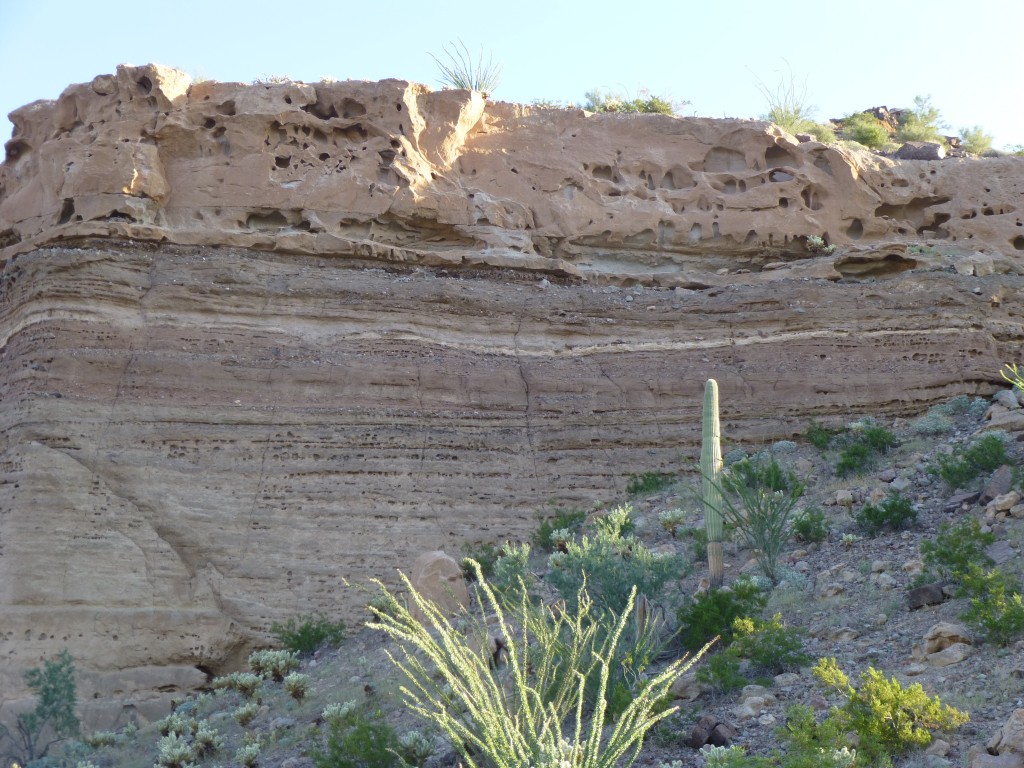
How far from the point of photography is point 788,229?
16828 millimetres

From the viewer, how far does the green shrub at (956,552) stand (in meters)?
9.81

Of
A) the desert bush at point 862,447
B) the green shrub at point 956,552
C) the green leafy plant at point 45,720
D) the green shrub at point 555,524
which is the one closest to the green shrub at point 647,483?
the green shrub at point 555,524

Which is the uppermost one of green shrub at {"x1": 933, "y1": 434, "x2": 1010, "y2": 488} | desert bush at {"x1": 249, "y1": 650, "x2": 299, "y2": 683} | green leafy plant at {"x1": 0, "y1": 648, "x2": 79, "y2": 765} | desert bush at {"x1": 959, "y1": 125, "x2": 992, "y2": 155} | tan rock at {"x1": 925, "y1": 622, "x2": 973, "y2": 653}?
desert bush at {"x1": 959, "y1": 125, "x2": 992, "y2": 155}

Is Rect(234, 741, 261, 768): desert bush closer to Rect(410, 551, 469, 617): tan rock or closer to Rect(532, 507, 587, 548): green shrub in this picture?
Rect(410, 551, 469, 617): tan rock

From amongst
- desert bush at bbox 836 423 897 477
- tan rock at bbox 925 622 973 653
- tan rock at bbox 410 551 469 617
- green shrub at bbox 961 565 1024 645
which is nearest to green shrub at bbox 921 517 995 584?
green shrub at bbox 961 565 1024 645

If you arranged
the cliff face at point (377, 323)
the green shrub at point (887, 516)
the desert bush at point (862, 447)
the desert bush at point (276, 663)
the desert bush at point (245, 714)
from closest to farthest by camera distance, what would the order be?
the desert bush at point (245, 714)
the green shrub at point (887, 516)
the desert bush at point (276, 663)
the cliff face at point (377, 323)
the desert bush at point (862, 447)

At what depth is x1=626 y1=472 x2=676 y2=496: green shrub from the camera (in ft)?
46.8

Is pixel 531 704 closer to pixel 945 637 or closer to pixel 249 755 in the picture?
pixel 249 755

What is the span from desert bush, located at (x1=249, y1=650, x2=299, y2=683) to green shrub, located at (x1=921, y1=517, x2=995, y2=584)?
6.07 meters

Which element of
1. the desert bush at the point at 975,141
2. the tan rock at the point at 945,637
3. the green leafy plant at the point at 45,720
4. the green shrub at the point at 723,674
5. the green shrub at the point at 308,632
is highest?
the desert bush at the point at 975,141

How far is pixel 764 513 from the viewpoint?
445 inches

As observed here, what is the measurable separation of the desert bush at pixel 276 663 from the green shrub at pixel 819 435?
6.97 metres

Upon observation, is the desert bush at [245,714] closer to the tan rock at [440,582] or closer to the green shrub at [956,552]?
the tan rock at [440,582]

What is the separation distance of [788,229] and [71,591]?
10637 mm
